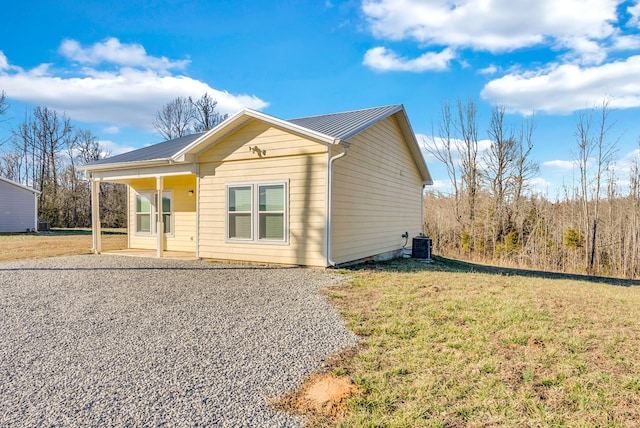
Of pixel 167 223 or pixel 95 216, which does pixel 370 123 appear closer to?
pixel 167 223

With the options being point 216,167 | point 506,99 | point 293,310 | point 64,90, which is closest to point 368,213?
point 216,167

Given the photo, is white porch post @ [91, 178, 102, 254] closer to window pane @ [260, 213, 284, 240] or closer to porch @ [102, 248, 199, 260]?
porch @ [102, 248, 199, 260]

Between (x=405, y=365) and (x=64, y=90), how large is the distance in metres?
35.5

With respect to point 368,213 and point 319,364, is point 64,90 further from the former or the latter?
point 319,364

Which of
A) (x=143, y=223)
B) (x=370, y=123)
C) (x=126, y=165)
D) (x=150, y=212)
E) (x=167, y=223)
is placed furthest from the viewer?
(x=143, y=223)

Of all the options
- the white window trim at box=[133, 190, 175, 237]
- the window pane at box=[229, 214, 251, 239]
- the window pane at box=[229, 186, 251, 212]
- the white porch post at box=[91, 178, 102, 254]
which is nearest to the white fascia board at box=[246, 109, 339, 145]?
the window pane at box=[229, 186, 251, 212]

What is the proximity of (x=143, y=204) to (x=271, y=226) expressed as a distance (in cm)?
595

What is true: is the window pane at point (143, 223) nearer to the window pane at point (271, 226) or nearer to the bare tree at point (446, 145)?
the window pane at point (271, 226)

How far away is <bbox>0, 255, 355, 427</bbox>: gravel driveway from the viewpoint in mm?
2443

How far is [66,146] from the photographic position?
33.0m

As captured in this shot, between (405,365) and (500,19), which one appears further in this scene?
(500,19)

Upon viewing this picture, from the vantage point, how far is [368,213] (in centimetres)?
975

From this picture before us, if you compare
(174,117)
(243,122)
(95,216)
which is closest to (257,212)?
(243,122)

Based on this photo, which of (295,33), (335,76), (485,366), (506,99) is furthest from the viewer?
(506,99)
